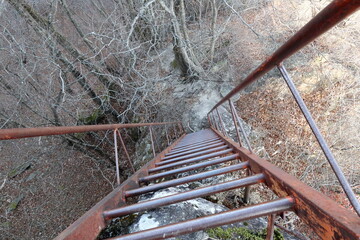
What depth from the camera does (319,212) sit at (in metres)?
0.96

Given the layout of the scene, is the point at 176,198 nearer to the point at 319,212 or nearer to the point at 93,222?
the point at 93,222

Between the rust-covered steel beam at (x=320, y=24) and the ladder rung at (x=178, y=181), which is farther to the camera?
the ladder rung at (x=178, y=181)

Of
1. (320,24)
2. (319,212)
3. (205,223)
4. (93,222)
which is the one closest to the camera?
(320,24)

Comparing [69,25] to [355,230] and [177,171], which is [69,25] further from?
[355,230]

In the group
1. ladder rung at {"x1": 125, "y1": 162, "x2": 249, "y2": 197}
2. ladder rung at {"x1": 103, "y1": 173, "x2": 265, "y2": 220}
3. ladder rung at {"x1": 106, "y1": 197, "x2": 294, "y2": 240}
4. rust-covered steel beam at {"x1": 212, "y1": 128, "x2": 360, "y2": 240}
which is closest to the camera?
rust-covered steel beam at {"x1": 212, "y1": 128, "x2": 360, "y2": 240}

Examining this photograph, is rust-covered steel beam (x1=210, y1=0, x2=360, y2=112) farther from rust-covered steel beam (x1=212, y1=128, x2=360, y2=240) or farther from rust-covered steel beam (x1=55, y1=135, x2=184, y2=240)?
rust-covered steel beam (x1=55, y1=135, x2=184, y2=240)

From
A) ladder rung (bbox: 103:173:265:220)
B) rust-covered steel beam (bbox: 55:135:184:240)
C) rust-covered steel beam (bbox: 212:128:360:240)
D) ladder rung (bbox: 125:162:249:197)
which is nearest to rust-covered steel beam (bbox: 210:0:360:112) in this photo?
rust-covered steel beam (bbox: 212:128:360:240)

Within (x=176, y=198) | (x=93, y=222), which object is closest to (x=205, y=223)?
(x=176, y=198)

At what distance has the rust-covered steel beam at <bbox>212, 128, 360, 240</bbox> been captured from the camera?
822 mm

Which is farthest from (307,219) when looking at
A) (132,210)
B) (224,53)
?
(224,53)

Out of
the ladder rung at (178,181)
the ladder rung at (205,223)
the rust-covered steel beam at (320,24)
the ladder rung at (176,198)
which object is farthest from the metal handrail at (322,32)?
the ladder rung at (178,181)

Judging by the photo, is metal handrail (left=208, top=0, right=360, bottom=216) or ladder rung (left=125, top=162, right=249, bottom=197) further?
ladder rung (left=125, top=162, right=249, bottom=197)

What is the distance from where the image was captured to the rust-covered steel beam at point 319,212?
2.70 feet

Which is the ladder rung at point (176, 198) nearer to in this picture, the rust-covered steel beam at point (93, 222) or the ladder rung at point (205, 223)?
the rust-covered steel beam at point (93, 222)
